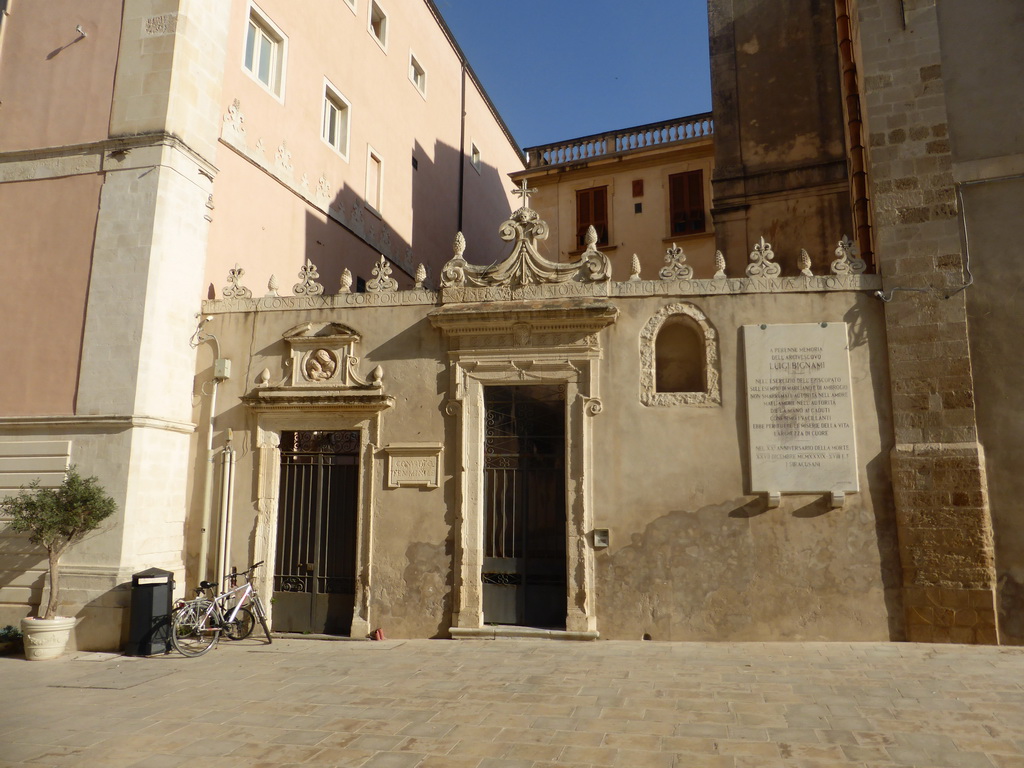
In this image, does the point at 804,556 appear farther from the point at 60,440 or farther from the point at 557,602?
the point at 60,440

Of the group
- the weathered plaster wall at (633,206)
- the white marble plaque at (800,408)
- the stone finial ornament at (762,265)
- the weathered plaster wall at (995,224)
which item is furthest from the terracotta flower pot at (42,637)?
the weathered plaster wall at (633,206)

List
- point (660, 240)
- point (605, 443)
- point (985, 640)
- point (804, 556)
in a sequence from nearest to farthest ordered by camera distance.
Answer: point (985, 640) → point (804, 556) → point (605, 443) → point (660, 240)

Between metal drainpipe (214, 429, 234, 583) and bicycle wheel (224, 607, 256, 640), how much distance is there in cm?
61

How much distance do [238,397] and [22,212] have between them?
3894mm

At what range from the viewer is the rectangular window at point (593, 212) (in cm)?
1888

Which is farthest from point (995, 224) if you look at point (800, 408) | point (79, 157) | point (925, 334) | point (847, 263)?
point (79, 157)

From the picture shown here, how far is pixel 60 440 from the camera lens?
385 inches

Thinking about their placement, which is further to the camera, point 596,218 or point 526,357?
point 596,218

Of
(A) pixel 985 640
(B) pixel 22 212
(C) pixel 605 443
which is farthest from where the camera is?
(B) pixel 22 212

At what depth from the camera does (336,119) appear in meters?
15.4

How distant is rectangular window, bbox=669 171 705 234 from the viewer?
711 inches

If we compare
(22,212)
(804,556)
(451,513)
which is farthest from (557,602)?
(22,212)

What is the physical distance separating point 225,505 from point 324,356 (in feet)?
7.74

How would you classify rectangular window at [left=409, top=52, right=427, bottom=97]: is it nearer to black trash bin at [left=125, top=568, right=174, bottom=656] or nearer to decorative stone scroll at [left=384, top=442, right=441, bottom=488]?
decorative stone scroll at [left=384, top=442, right=441, bottom=488]
